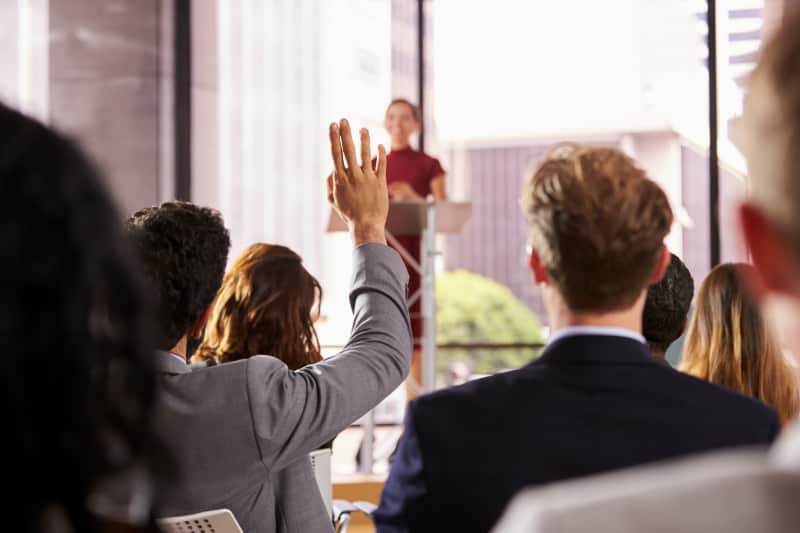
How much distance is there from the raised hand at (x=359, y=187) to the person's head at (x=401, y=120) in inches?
146

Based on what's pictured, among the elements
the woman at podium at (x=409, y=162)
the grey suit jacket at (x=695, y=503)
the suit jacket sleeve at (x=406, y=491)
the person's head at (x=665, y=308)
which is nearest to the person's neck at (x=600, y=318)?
the suit jacket sleeve at (x=406, y=491)

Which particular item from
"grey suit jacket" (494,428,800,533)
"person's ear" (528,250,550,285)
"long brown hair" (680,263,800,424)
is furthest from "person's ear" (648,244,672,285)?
"long brown hair" (680,263,800,424)

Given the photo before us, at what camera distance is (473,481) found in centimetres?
106

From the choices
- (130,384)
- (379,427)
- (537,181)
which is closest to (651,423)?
(537,181)

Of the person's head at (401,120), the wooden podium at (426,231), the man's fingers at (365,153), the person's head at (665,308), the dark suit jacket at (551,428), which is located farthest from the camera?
the person's head at (401,120)

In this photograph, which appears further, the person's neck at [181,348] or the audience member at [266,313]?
the audience member at [266,313]

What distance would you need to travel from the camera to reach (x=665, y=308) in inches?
80.5

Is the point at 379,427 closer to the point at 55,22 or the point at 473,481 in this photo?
the point at 55,22

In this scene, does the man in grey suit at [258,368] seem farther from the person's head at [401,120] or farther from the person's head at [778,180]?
the person's head at [401,120]

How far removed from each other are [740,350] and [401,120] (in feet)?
10.9

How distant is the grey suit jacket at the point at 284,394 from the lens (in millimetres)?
1431

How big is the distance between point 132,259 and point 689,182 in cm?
624

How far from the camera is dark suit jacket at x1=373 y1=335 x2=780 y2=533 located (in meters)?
1.04

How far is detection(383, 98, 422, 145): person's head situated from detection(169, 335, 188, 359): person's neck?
3.75 meters
